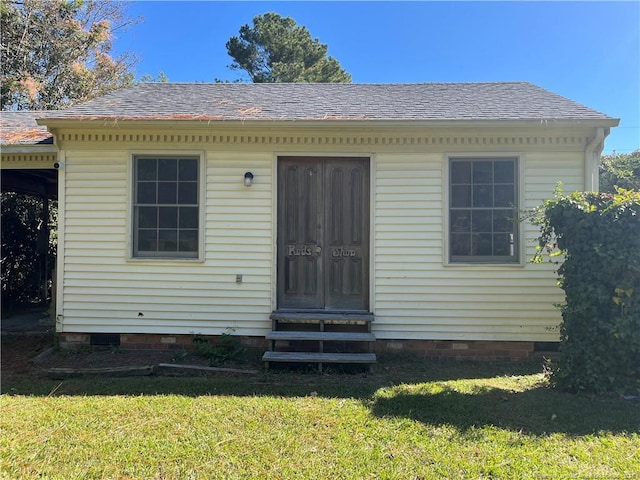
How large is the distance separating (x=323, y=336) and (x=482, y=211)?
8.88 feet

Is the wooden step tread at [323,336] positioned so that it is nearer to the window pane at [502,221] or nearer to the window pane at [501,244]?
the window pane at [501,244]

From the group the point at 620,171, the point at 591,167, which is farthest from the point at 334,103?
the point at 620,171

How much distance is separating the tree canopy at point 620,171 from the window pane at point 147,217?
11513mm

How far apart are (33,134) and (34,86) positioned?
47.0 ft

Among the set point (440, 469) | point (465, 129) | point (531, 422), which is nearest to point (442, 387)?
point (531, 422)

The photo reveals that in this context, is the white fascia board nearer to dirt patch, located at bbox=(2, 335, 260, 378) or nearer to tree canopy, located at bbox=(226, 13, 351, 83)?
dirt patch, located at bbox=(2, 335, 260, 378)

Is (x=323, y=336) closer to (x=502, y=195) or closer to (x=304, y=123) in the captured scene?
(x=304, y=123)

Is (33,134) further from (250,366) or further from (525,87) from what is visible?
(525,87)

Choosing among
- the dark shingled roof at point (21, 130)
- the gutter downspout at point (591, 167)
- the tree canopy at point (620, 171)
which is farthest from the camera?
the tree canopy at point (620, 171)

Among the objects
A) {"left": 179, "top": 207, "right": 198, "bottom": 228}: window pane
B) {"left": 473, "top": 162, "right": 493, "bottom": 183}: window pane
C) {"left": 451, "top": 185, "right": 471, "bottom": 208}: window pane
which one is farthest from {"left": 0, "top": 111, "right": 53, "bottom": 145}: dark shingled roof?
{"left": 473, "top": 162, "right": 493, "bottom": 183}: window pane

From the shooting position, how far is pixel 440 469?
271 centimetres

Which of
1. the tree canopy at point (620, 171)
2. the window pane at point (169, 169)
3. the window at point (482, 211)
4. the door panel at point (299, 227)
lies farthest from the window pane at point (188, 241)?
the tree canopy at point (620, 171)

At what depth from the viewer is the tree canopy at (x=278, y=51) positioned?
862 inches

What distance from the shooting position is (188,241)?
5648 millimetres
